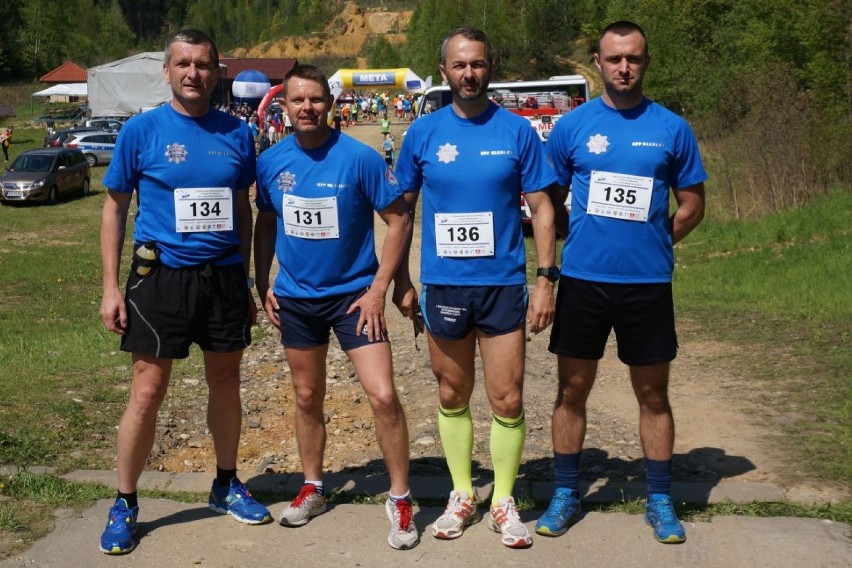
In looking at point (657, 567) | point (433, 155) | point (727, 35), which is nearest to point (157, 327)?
point (433, 155)

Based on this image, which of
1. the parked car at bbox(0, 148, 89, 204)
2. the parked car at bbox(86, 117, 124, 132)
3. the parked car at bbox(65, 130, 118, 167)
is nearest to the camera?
the parked car at bbox(0, 148, 89, 204)

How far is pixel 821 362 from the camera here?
28.3 feet

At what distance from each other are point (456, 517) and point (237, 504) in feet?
3.44

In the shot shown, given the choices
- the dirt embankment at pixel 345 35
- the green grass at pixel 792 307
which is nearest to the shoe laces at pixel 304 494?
the green grass at pixel 792 307

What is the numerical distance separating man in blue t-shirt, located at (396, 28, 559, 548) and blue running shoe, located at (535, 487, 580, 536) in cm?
13

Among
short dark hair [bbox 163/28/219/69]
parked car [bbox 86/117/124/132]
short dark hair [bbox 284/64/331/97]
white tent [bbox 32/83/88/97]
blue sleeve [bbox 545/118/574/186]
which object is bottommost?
white tent [bbox 32/83/88/97]

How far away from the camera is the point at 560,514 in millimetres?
4844

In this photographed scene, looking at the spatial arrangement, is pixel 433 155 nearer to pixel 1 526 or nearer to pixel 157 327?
pixel 157 327

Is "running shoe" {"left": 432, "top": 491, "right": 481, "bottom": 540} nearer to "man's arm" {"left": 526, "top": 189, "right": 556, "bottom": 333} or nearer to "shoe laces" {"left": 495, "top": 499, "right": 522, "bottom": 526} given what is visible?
"shoe laces" {"left": 495, "top": 499, "right": 522, "bottom": 526}

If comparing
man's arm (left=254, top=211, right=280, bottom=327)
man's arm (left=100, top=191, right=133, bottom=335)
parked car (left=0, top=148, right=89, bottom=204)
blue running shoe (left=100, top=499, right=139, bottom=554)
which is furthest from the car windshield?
blue running shoe (left=100, top=499, right=139, bottom=554)

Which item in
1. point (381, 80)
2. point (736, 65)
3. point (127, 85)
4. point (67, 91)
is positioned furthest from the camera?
point (67, 91)

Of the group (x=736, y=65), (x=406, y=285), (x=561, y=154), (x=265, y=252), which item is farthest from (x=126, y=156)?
(x=736, y=65)

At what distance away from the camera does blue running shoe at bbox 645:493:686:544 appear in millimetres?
4672

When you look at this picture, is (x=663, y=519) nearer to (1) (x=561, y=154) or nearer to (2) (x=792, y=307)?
(1) (x=561, y=154)
